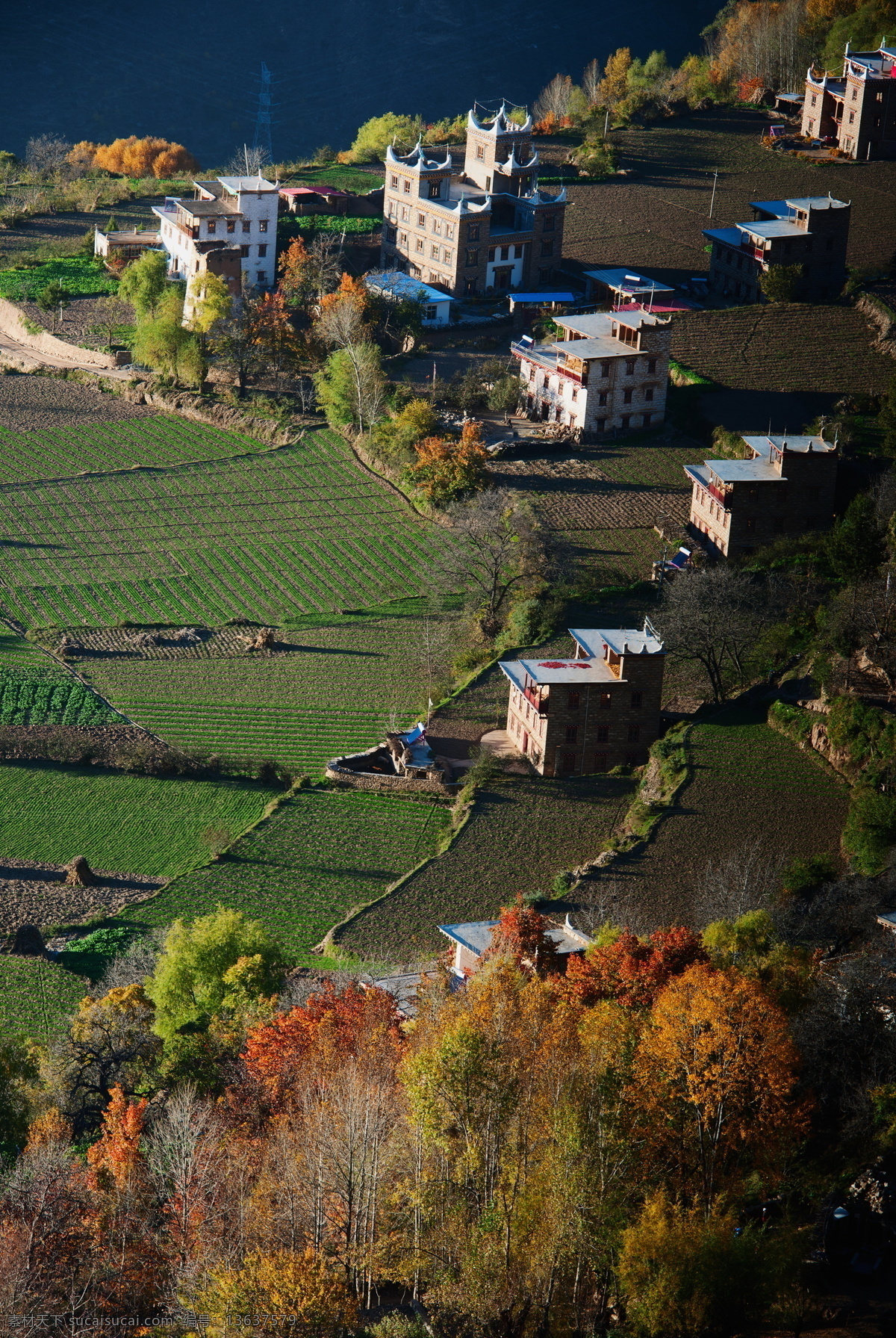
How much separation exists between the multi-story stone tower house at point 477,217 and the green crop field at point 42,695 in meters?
42.8

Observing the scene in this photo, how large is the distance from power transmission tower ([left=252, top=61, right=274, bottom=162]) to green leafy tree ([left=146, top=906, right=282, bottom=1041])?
13767cm

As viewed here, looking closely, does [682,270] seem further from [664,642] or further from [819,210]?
[664,642]

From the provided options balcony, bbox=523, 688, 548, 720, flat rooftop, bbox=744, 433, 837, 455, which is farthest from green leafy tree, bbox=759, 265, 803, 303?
balcony, bbox=523, 688, 548, 720

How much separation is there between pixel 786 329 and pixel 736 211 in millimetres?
18995

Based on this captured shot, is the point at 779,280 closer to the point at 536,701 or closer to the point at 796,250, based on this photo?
the point at 796,250

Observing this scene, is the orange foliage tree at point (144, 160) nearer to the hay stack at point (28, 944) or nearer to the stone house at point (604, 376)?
the stone house at point (604, 376)

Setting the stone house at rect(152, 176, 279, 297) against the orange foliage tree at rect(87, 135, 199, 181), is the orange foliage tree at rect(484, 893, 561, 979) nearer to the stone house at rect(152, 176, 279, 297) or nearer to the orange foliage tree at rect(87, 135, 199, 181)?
the stone house at rect(152, 176, 279, 297)

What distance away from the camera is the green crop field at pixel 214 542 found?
76188mm

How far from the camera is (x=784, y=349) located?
3780 inches

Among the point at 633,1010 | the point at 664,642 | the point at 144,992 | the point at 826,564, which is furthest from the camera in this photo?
the point at 826,564

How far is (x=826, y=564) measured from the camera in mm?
76125

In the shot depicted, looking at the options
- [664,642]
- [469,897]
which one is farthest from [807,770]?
[469,897]

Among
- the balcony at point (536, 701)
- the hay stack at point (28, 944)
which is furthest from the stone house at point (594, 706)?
the hay stack at point (28, 944)

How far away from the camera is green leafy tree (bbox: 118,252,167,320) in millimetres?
98000
